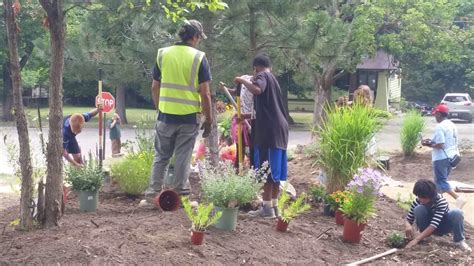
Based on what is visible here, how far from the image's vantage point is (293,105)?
49281 millimetres

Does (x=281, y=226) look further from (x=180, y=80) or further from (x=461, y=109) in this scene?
(x=461, y=109)

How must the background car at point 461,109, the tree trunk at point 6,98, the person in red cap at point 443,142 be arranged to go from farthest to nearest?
the background car at point 461,109 < the tree trunk at point 6,98 < the person in red cap at point 443,142

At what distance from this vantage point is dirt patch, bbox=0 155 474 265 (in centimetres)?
495

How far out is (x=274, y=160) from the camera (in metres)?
6.83

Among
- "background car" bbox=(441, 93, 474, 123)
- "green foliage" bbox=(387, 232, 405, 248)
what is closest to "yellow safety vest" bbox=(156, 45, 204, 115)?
"green foliage" bbox=(387, 232, 405, 248)

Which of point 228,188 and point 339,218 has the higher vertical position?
point 228,188

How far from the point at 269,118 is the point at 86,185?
2.07 m

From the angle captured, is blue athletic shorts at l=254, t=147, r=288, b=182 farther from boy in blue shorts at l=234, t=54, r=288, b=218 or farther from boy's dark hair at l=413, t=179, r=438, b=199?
boy's dark hair at l=413, t=179, r=438, b=199

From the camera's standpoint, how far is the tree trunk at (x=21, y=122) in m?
5.53

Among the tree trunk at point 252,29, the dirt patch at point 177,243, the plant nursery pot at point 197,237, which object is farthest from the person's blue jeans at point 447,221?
the tree trunk at point 252,29

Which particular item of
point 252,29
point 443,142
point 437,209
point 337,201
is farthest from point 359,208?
point 252,29

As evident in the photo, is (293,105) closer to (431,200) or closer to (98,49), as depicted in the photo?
(98,49)

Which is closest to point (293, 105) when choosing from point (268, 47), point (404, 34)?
point (404, 34)

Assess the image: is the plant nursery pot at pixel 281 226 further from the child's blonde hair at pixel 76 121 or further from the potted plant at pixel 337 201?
the child's blonde hair at pixel 76 121
